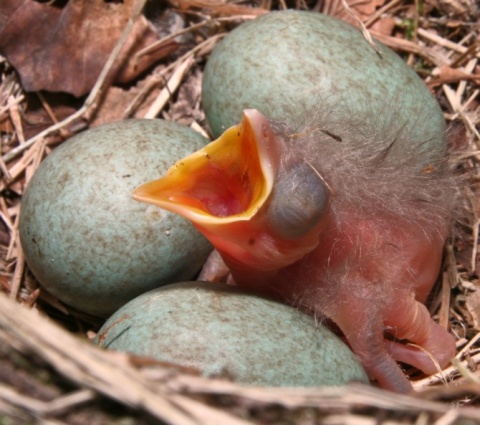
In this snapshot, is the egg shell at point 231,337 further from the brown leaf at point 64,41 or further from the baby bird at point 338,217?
the brown leaf at point 64,41

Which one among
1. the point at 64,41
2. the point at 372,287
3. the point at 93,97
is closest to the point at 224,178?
the point at 372,287

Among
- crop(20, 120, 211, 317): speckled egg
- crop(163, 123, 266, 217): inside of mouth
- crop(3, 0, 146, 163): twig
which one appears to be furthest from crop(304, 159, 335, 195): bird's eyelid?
crop(3, 0, 146, 163): twig

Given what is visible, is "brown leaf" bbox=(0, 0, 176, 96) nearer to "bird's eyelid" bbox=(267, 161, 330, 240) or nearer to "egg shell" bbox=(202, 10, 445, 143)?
"egg shell" bbox=(202, 10, 445, 143)

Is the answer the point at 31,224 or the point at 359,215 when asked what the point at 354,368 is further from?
the point at 31,224

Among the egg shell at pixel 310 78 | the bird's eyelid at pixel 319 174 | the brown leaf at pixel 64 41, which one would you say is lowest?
the brown leaf at pixel 64 41

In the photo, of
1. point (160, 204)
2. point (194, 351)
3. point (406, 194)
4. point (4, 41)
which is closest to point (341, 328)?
point (406, 194)

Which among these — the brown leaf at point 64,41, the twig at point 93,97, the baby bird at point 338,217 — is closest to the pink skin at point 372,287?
the baby bird at point 338,217

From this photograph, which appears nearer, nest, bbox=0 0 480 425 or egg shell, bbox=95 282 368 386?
nest, bbox=0 0 480 425
